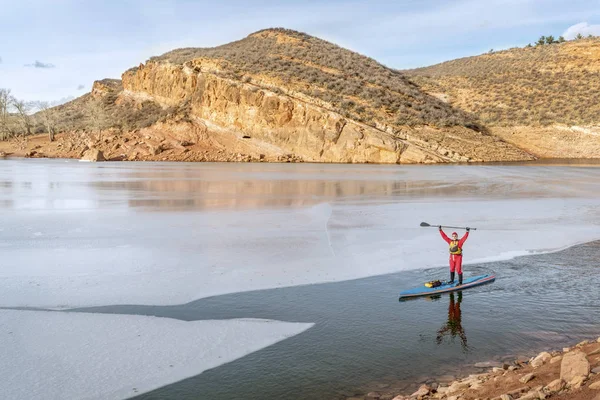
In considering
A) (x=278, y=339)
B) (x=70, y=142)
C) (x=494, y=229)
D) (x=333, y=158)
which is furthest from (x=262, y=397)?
(x=70, y=142)

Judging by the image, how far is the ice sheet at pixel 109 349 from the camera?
5.04m

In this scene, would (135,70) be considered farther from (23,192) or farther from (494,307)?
(494,307)

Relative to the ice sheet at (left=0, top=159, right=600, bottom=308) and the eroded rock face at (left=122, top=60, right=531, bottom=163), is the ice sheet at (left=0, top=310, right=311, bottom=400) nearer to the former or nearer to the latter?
the ice sheet at (left=0, top=159, right=600, bottom=308)

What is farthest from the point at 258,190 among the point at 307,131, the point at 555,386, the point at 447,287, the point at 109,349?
the point at 307,131

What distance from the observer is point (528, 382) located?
180 inches

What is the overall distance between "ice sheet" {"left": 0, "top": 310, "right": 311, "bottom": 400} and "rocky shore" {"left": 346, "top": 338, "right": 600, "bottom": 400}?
1.86 m

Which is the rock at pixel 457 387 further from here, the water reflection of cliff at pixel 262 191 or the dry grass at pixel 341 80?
the dry grass at pixel 341 80

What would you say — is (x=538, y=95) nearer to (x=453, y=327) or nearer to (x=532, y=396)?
(x=453, y=327)

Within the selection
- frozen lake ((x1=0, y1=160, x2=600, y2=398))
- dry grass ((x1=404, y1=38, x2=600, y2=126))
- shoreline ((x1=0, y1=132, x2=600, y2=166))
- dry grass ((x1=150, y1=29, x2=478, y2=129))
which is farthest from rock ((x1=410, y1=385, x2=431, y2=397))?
dry grass ((x1=404, y1=38, x2=600, y2=126))

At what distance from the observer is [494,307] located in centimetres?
791

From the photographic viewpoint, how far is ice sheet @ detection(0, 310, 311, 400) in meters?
5.04

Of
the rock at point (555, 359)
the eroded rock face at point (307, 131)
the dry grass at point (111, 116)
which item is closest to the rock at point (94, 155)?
the dry grass at point (111, 116)

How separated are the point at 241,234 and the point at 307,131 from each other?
31942 millimetres

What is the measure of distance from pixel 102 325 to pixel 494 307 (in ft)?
18.6
